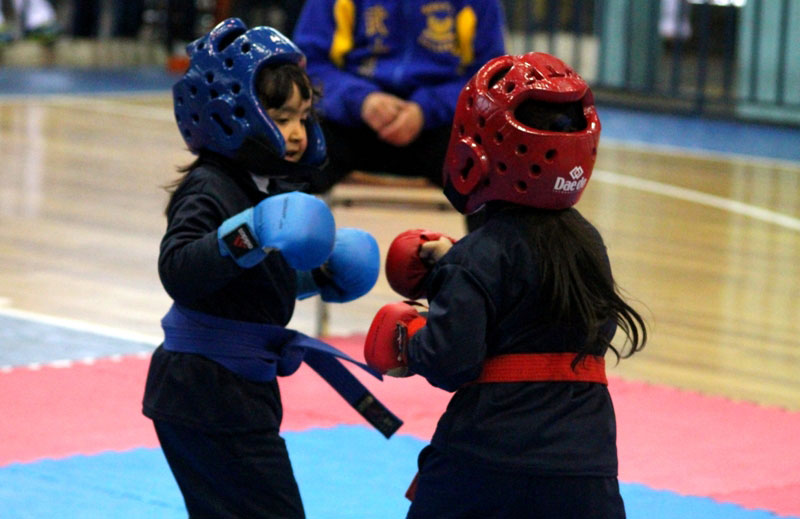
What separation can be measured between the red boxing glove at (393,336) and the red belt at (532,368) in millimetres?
144

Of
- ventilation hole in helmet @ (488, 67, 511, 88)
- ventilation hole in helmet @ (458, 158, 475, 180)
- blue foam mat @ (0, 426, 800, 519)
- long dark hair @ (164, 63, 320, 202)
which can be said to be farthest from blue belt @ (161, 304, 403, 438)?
blue foam mat @ (0, 426, 800, 519)

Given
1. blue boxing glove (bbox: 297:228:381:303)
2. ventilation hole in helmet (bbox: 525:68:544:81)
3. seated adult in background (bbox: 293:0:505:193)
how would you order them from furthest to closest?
seated adult in background (bbox: 293:0:505:193), blue boxing glove (bbox: 297:228:381:303), ventilation hole in helmet (bbox: 525:68:544:81)

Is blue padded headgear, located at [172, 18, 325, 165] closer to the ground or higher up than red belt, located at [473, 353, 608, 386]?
higher up

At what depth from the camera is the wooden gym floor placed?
16.4 feet

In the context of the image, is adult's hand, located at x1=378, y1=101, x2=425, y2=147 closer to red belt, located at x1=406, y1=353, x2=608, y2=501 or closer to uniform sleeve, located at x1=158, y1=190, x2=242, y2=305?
uniform sleeve, located at x1=158, y1=190, x2=242, y2=305

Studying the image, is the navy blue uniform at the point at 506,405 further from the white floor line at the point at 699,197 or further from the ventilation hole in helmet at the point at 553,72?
the white floor line at the point at 699,197

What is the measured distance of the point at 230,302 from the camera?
8.52ft

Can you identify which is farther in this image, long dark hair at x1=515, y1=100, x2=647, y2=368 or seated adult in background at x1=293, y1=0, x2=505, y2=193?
seated adult in background at x1=293, y1=0, x2=505, y2=193

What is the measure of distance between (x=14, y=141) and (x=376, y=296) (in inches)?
177

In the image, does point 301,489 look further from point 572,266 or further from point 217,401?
point 572,266

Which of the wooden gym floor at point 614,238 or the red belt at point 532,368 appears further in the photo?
the wooden gym floor at point 614,238

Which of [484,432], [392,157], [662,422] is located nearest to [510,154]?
[484,432]

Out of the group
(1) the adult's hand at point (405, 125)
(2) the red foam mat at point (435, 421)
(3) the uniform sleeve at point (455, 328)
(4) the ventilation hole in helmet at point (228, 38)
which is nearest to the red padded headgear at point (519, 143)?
(3) the uniform sleeve at point (455, 328)

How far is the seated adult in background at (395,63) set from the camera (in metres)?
4.93
